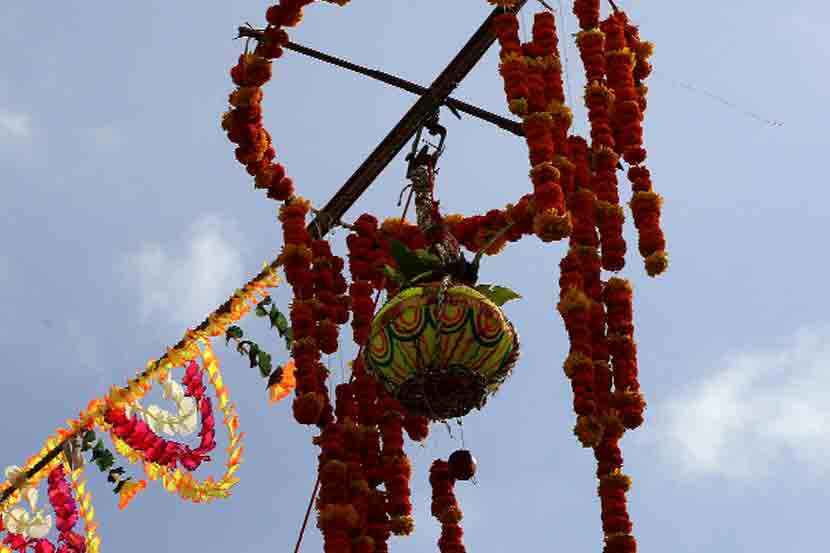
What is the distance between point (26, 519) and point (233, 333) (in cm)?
308

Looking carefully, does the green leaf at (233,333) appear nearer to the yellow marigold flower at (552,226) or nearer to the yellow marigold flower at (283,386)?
the yellow marigold flower at (283,386)

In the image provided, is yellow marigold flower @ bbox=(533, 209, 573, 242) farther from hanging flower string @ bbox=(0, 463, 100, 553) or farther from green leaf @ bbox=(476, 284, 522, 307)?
hanging flower string @ bbox=(0, 463, 100, 553)

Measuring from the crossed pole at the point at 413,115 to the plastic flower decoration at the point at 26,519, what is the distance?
573 centimetres

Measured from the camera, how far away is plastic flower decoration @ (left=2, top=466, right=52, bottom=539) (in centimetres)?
1573

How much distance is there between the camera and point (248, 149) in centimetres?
1110

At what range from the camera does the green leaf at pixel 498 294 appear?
968 cm

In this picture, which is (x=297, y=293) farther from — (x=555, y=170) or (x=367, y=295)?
(x=555, y=170)

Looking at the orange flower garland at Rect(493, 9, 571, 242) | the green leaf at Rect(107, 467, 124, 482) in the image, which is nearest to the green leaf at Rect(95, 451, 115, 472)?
the green leaf at Rect(107, 467, 124, 482)

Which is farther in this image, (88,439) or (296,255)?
(88,439)

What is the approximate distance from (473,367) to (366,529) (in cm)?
140

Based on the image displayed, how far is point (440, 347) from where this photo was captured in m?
9.18

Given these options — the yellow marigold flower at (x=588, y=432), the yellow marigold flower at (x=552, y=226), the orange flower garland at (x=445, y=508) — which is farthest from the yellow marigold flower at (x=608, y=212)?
the orange flower garland at (x=445, y=508)

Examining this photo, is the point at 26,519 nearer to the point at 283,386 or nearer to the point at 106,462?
the point at 106,462

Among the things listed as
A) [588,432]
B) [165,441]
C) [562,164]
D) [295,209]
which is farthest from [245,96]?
[165,441]
